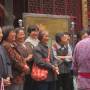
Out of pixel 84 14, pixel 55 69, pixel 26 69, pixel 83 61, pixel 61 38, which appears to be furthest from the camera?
pixel 84 14

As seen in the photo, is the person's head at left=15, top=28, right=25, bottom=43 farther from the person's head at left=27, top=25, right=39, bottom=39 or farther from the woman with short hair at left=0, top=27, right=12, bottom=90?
the woman with short hair at left=0, top=27, right=12, bottom=90

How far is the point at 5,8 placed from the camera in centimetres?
1519

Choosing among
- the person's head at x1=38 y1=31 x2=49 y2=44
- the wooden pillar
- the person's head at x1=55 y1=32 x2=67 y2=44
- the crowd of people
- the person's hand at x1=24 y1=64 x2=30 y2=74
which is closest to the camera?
the crowd of people

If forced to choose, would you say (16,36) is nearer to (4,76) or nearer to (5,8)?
(4,76)

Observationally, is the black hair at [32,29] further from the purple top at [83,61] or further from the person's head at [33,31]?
the purple top at [83,61]

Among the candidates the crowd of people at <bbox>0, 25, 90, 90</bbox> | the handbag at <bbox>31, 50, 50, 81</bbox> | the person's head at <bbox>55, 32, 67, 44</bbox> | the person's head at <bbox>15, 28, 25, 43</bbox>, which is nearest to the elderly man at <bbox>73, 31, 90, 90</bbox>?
the crowd of people at <bbox>0, 25, 90, 90</bbox>

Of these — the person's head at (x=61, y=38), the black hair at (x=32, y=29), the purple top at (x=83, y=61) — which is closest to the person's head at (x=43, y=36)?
the black hair at (x=32, y=29)

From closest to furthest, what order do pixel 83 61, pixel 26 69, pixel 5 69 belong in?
1. pixel 83 61
2. pixel 5 69
3. pixel 26 69

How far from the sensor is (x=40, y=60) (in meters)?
10.0

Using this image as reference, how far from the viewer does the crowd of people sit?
27.8 feet

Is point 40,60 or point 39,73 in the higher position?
point 40,60

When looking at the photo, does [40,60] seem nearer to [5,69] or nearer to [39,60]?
[39,60]

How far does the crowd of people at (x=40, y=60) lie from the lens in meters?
8.48

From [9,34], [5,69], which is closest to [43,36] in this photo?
[9,34]
